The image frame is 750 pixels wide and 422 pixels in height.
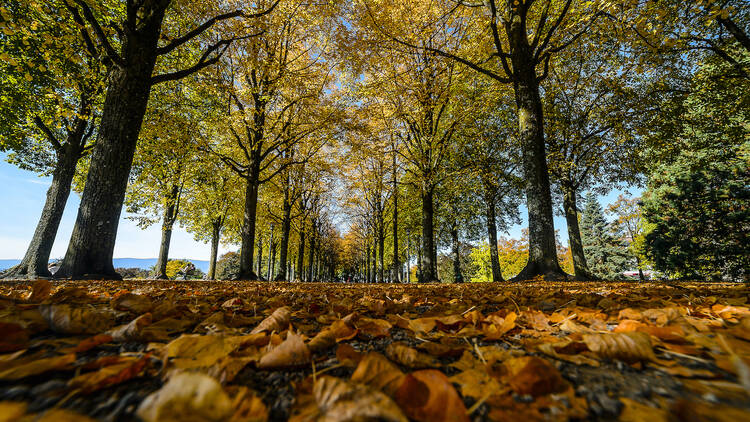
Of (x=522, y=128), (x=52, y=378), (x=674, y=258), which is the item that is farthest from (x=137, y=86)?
(x=674, y=258)

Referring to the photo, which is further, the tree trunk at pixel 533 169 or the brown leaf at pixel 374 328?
the tree trunk at pixel 533 169

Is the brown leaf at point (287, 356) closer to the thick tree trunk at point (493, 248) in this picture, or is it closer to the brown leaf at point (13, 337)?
the brown leaf at point (13, 337)

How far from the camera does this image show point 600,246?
31.7 metres

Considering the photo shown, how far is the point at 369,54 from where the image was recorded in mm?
8750

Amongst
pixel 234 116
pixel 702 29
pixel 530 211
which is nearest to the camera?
pixel 530 211

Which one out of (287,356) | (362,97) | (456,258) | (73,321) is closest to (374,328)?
(287,356)

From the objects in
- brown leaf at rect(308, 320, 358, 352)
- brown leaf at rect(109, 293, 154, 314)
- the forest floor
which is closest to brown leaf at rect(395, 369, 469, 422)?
the forest floor

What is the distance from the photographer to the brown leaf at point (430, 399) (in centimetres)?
50

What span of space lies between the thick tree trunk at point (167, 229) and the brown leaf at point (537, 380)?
15653 mm

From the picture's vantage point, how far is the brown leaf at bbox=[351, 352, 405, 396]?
59 cm

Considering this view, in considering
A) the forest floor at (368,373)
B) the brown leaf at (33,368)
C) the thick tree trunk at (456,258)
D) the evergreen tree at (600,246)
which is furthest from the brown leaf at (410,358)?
the evergreen tree at (600,246)

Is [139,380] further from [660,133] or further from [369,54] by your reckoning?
[660,133]

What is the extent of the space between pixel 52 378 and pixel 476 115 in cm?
1278

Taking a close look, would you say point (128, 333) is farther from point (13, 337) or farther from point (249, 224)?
point (249, 224)
